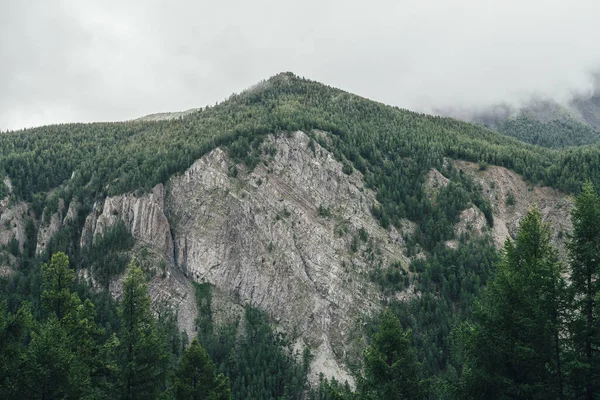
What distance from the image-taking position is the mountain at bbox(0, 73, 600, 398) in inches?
4151

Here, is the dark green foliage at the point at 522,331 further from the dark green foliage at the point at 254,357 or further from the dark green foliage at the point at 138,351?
the dark green foliage at the point at 254,357

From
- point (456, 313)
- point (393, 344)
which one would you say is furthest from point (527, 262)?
point (456, 313)

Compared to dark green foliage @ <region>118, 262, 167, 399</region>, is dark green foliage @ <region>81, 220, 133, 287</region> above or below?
above

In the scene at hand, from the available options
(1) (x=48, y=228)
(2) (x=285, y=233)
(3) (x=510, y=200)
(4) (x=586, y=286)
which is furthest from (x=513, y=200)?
(1) (x=48, y=228)

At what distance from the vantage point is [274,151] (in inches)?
5212

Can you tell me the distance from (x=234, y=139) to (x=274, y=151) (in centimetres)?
1196

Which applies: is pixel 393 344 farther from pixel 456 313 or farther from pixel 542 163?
pixel 542 163

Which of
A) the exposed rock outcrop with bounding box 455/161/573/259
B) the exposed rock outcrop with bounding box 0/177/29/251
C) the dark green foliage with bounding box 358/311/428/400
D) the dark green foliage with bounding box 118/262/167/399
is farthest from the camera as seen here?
the exposed rock outcrop with bounding box 0/177/29/251

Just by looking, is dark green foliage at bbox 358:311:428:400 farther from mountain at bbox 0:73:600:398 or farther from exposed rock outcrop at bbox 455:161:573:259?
exposed rock outcrop at bbox 455:161:573:259

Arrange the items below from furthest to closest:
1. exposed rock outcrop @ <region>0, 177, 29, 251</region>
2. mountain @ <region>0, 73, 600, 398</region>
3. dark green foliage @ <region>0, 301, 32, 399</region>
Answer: exposed rock outcrop @ <region>0, 177, 29, 251</region>
mountain @ <region>0, 73, 600, 398</region>
dark green foliage @ <region>0, 301, 32, 399</region>

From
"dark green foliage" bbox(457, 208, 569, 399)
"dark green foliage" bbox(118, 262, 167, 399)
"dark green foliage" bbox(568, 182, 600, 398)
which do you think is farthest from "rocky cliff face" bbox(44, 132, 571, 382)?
"dark green foliage" bbox(568, 182, 600, 398)

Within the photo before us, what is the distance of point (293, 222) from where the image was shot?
11844cm

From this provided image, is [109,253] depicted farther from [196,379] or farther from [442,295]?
[196,379]

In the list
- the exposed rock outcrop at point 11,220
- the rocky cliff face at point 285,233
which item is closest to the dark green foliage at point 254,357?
the rocky cliff face at point 285,233
